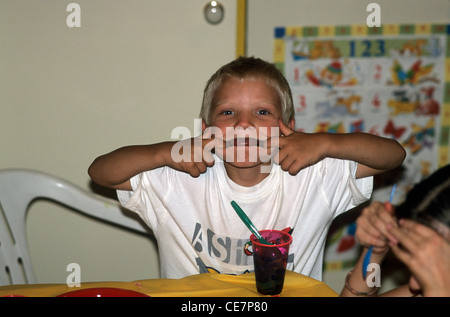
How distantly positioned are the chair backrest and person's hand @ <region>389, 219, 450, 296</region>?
0.92m

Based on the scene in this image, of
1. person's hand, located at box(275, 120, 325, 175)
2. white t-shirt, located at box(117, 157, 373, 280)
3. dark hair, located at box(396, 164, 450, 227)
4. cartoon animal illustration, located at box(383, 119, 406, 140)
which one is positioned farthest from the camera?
cartoon animal illustration, located at box(383, 119, 406, 140)

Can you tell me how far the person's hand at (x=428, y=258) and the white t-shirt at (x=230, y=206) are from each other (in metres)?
0.52

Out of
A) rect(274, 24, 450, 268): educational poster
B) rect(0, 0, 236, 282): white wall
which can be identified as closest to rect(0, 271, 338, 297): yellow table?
rect(0, 0, 236, 282): white wall

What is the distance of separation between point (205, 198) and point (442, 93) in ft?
3.61

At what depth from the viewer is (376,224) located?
824mm

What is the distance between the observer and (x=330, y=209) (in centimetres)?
127

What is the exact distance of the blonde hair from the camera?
125 cm

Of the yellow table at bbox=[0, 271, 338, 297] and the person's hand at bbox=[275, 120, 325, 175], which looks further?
the person's hand at bbox=[275, 120, 325, 175]

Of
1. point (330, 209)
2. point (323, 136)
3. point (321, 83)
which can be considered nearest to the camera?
point (323, 136)

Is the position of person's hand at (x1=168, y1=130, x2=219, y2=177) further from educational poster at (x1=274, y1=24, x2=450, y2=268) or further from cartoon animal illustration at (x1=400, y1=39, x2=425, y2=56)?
cartoon animal illustration at (x1=400, y1=39, x2=425, y2=56)

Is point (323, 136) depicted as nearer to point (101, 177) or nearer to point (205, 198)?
point (205, 198)

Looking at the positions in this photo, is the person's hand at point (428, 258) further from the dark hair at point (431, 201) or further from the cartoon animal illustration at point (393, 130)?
the cartoon animal illustration at point (393, 130)

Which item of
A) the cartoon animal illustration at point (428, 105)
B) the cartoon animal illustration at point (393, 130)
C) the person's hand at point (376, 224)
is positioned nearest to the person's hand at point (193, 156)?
the person's hand at point (376, 224)
